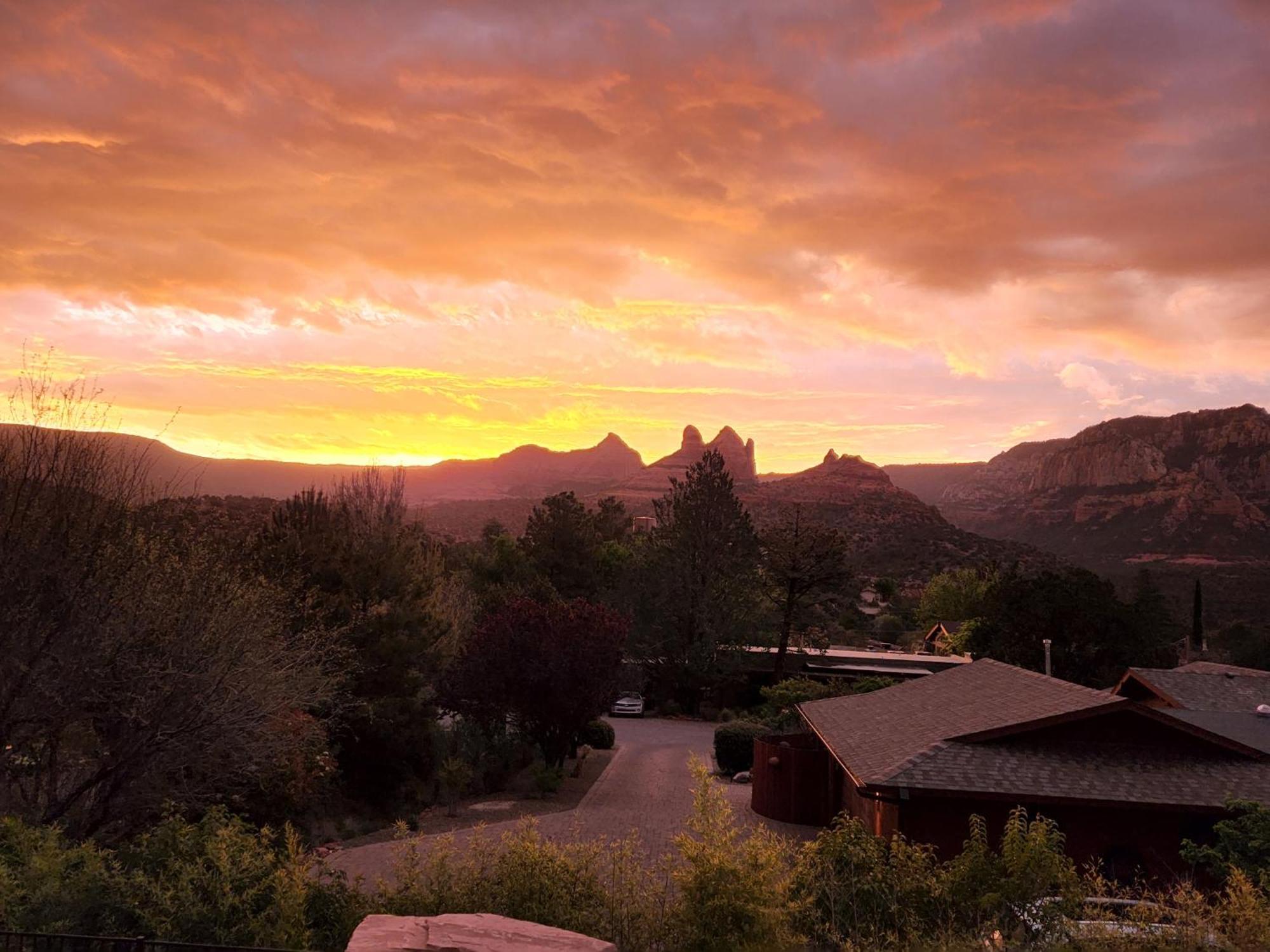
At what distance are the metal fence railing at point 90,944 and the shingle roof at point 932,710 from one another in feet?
38.1

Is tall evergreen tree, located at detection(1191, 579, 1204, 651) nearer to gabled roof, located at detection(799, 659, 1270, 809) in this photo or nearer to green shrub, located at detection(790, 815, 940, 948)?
gabled roof, located at detection(799, 659, 1270, 809)

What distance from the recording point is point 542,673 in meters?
27.2

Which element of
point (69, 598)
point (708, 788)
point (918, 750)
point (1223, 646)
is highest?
point (69, 598)

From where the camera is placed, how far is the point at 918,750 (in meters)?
18.1

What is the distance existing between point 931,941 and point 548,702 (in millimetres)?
18884

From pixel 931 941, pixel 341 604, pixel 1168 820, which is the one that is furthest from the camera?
pixel 341 604

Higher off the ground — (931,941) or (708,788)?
(708,788)

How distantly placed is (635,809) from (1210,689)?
16247 millimetres

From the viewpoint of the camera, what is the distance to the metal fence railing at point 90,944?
8000 mm

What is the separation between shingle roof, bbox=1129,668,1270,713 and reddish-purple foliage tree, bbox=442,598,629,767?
15.5m

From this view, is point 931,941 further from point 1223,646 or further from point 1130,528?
point 1130,528

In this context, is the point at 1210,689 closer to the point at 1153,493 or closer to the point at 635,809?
the point at 635,809

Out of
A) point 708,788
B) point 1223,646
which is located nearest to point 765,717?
point 708,788

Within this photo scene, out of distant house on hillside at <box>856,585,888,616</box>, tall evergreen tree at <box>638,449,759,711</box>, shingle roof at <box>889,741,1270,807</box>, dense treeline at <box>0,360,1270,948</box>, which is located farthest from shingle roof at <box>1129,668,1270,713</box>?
distant house on hillside at <box>856,585,888,616</box>
